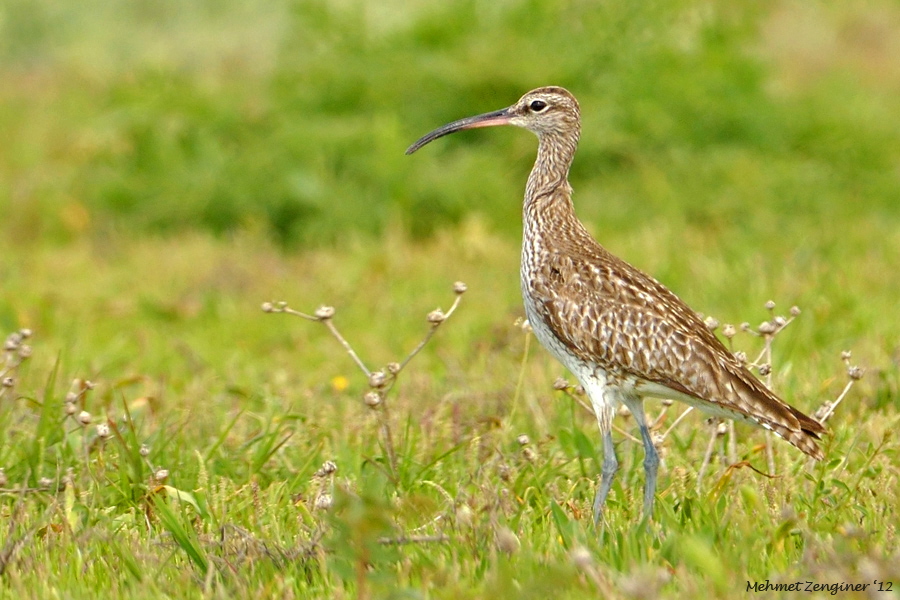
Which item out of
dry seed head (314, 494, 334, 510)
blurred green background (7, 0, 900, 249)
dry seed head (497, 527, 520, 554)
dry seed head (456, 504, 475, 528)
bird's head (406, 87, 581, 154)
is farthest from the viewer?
Result: blurred green background (7, 0, 900, 249)

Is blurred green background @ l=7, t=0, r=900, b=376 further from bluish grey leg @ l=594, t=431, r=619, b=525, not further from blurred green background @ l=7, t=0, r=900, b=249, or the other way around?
bluish grey leg @ l=594, t=431, r=619, b=525

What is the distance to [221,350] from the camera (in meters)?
8.98

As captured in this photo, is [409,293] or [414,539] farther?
[409,293]

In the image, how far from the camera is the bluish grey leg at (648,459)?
15.9ft

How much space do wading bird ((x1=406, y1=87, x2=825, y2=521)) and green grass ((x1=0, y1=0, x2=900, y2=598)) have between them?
23cm

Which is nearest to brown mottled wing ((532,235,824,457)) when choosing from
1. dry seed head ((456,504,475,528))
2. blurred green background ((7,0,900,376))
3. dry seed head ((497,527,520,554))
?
dry seed head ((456,504,475,528))

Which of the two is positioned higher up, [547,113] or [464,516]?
[547,113]

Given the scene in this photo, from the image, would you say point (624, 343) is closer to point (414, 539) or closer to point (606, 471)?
point (606, 471)

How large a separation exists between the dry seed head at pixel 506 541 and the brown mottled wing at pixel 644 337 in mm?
1283

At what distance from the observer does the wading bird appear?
5000mm

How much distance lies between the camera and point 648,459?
201 inches

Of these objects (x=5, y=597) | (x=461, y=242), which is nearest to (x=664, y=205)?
(x=461, y=242)

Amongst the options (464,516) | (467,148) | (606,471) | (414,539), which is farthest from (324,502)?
(467,148)

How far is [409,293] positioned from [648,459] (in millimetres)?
5120
